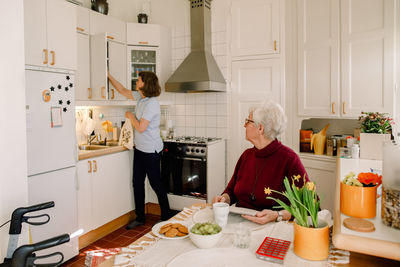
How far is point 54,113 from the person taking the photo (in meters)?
2.45

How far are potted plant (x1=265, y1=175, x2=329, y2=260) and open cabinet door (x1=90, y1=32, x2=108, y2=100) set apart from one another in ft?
8.40

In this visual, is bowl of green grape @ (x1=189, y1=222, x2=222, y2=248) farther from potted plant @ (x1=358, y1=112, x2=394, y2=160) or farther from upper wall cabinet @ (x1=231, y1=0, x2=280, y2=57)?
upper wall cabinet @ (x1=231, y1=0, x2=280, y2=57)

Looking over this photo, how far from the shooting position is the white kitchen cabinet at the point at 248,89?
3.57 meters

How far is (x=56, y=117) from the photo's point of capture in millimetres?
2465

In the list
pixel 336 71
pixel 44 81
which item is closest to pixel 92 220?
pixel 44 81

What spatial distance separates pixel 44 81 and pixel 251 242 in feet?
6.70

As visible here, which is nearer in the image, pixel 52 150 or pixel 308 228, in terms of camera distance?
pixel 308 228

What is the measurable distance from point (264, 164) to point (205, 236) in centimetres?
82

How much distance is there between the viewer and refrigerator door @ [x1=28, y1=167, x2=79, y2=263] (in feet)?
7.62

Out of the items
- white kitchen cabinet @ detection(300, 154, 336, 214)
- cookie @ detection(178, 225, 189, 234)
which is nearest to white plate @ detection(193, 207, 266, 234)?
cookie @ detection(178, 225, 189, 234)

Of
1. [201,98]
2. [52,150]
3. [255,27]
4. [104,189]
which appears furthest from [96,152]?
[255,27]

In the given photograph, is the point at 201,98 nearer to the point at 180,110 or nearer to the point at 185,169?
the point at 180,110

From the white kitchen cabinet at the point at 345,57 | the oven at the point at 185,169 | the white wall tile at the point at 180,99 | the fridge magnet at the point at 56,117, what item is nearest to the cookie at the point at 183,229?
the fridge magnet at the point at 56,117

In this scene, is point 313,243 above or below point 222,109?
below
